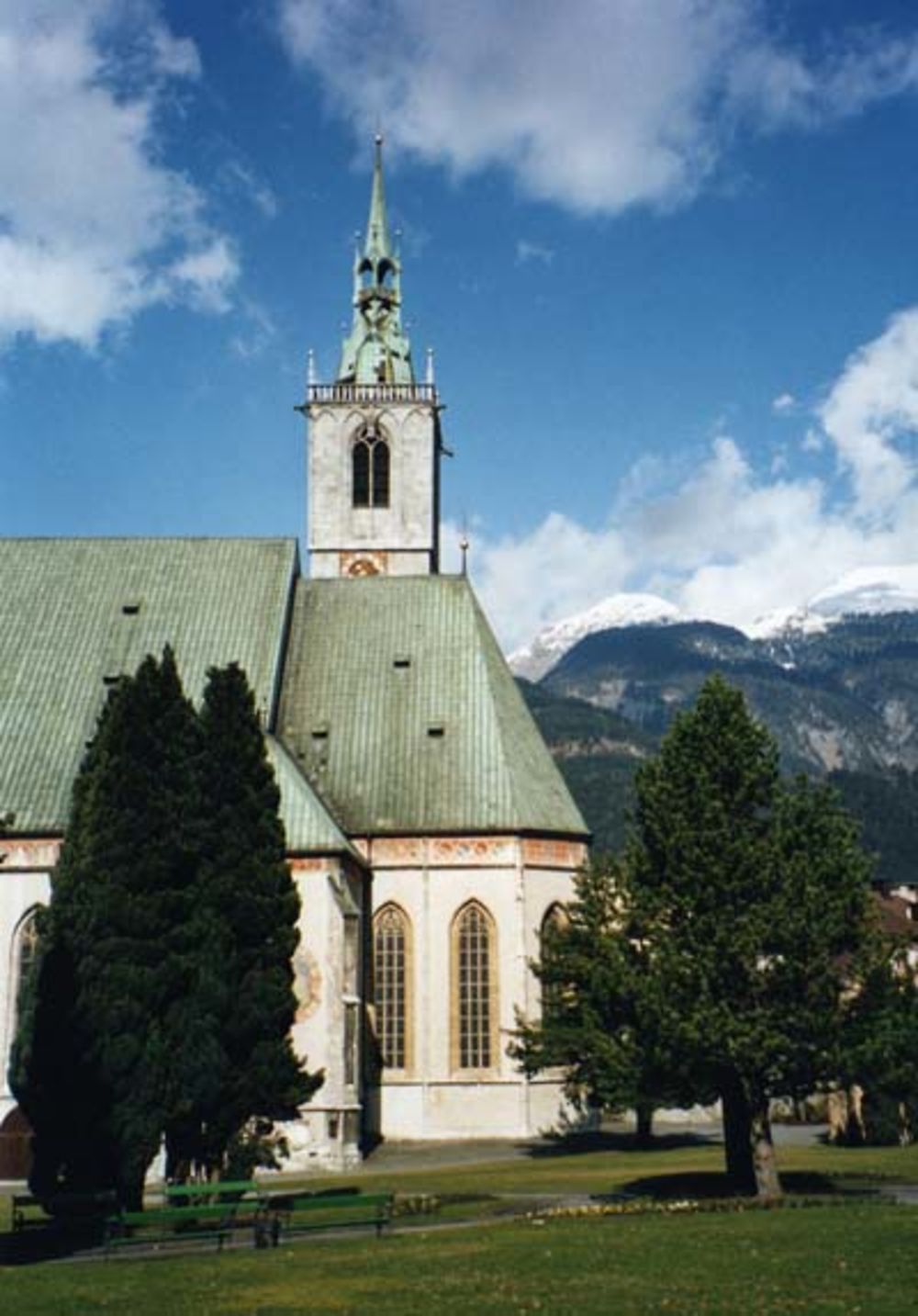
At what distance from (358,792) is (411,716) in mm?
3605

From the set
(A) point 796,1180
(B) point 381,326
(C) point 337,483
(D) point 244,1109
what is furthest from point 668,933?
(B) point 381,326

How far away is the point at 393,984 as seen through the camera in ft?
170

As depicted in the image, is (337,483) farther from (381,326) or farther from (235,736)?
(235,736)

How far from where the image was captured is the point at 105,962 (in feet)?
102

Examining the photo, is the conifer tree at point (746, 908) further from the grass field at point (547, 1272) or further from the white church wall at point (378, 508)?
the white church wall at point (378, 508)

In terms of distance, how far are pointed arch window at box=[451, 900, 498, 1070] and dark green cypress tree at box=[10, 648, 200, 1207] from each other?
20276 millimetres

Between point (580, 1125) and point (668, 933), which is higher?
point (668, 933)

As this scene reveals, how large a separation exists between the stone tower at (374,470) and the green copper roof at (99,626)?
52.9ft

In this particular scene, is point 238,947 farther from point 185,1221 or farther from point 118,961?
point 185,1221

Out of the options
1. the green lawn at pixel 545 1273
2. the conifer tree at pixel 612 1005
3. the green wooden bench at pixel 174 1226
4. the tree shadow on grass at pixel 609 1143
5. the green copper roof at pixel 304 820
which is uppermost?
the green copper roof at pixel 304 820

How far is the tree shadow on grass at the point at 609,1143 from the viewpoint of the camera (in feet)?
153

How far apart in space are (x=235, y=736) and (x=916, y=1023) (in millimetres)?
16213

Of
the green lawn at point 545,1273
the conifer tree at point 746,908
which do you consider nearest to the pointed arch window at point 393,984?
the conifer tree at point 746,908

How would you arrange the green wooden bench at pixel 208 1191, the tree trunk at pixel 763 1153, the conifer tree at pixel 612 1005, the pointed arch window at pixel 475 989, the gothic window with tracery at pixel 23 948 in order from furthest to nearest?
the pointed arch window at pixel 475 989
the gothic window with tracery at pixel 23 948
the conifer tree at pixel 612 1005
the tree trunk at pixel 763 1153
the green wooden bench at pixel 208 1191
